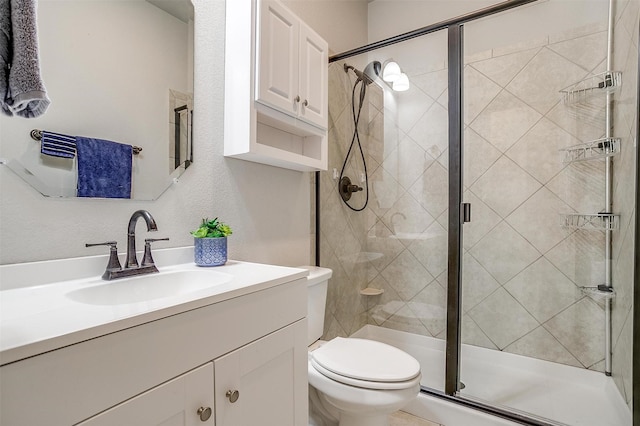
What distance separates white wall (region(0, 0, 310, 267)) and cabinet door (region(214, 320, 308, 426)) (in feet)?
1.74

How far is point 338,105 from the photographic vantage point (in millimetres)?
2082

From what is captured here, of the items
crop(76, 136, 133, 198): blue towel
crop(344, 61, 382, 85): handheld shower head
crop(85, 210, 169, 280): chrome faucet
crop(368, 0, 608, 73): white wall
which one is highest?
crop(368, 0, 608, 73): white wall

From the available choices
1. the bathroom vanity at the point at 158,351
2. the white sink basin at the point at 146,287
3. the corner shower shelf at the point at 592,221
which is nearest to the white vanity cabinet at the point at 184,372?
the bathroom vanity at the point at 158,351

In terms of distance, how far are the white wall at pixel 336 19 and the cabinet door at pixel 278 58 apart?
0.50m

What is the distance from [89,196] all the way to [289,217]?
0.93m

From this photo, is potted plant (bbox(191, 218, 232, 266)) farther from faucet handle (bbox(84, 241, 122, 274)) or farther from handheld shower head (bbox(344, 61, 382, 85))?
handheld shower head (bbox(344, 61, 382, 85))

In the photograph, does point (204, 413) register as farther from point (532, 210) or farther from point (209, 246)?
point (532, 210)

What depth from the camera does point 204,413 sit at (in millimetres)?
698

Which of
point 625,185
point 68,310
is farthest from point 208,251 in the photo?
point 625,185

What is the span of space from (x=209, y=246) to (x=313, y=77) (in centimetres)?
96

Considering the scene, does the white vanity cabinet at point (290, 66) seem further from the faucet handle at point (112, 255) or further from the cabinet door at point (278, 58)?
the faucet handle at point (112, 255)

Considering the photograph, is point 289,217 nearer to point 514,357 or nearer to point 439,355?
point 439,355

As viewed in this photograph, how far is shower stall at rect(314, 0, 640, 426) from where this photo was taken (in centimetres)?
171

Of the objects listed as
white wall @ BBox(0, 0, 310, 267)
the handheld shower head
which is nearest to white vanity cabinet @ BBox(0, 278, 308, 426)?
white wall @ BBox(0, 0, 310, 267)
